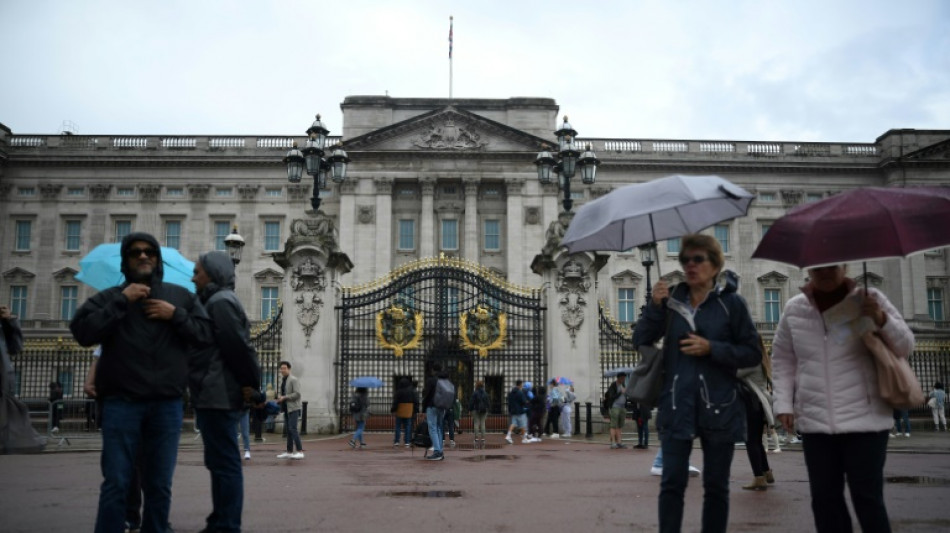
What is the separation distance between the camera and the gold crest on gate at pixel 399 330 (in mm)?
21781

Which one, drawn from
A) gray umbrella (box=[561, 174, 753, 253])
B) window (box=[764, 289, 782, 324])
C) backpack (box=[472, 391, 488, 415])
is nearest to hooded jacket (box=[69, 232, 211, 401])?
gray umbrella (box=[561, 174, 753, 253])

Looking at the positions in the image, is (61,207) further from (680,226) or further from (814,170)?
(680,226)

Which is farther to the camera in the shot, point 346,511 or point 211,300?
point 346,511

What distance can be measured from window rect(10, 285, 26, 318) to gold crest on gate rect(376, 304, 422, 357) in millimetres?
40825

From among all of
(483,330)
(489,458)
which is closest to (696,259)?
(489,458)

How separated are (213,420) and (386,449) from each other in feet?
36.7

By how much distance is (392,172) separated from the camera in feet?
171

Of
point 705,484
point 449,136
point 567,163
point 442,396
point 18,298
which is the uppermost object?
point 449,136

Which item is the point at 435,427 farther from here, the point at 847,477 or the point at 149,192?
the point at 149,192

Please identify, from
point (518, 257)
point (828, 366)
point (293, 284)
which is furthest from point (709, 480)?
point (518, 257)

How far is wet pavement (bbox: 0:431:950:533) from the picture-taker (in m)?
7.38

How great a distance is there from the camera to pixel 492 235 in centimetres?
5266

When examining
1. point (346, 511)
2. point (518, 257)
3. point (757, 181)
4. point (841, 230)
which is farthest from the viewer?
point (757, 181)

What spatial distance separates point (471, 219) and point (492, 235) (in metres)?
1.78
